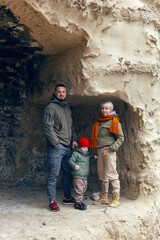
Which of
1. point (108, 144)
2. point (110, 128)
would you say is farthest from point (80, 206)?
point (110, 128)

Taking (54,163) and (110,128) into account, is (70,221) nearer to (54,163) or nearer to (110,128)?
(54,163)

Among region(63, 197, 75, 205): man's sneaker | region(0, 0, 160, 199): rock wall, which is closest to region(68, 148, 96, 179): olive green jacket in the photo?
region(63, 197, 75, 205): man's sneaker

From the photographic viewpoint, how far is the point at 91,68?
3.54 meters

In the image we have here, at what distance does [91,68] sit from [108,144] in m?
0.95

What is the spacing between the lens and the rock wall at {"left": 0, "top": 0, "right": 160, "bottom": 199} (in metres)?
3.28

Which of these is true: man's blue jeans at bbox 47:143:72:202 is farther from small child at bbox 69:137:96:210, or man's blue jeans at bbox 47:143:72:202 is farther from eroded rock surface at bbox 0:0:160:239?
eroded rock surface at bbox 0:0:160:239

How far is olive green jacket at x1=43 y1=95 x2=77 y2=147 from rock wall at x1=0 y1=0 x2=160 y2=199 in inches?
13.4

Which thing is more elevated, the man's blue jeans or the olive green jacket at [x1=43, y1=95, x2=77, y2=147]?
the olive green jacket at [x1=43, y1=95, x2=77, y2=147]

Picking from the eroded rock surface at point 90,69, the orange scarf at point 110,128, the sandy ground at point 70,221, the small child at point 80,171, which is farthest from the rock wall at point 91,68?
the small child at point 80,171

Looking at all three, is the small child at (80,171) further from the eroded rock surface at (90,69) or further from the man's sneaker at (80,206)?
the eroded rock surface at (90,69)

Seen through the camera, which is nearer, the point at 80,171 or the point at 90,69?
the point at 80,171

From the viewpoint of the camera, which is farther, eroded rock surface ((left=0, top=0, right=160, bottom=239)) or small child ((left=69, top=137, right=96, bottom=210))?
small child ((left=69, top=137, right=96, bottom=210))

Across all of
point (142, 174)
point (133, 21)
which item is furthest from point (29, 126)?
point (133, 21)

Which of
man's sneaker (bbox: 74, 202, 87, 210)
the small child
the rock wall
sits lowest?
man's sneaker (bbox: 74, 202, 87, 210)
